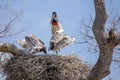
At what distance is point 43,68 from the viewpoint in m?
8.22

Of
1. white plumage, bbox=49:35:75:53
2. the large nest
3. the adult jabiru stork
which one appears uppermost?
the adult jabiru stork

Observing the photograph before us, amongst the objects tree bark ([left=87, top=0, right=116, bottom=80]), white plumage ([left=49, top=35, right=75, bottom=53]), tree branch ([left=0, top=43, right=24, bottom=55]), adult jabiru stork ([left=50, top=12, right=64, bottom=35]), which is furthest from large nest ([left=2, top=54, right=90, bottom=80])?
adult jabiru stork ([left=50, top=12, right=64, bottom=35])

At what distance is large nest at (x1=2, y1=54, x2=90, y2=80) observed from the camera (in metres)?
8.11

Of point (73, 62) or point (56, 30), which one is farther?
point (56, 30)

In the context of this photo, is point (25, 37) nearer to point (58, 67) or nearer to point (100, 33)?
point (58, 67)

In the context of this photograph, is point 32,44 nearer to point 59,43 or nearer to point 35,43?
point 35,43

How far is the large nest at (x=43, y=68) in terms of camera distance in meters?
8.11

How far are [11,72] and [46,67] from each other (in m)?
1.00

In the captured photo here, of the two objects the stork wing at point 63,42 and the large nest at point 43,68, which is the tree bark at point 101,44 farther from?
the stork wing at point 63,42

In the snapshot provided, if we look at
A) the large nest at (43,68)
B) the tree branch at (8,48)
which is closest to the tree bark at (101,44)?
the large nest at (43,68)

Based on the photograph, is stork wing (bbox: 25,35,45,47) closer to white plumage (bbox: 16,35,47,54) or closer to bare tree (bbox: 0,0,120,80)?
white plumage (bbox: 16,35,47,54)

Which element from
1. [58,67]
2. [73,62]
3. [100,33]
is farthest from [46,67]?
[100,33]

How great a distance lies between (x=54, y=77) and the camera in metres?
8.16

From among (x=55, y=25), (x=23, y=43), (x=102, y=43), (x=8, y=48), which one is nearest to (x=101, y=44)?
(x=102, y=43)
